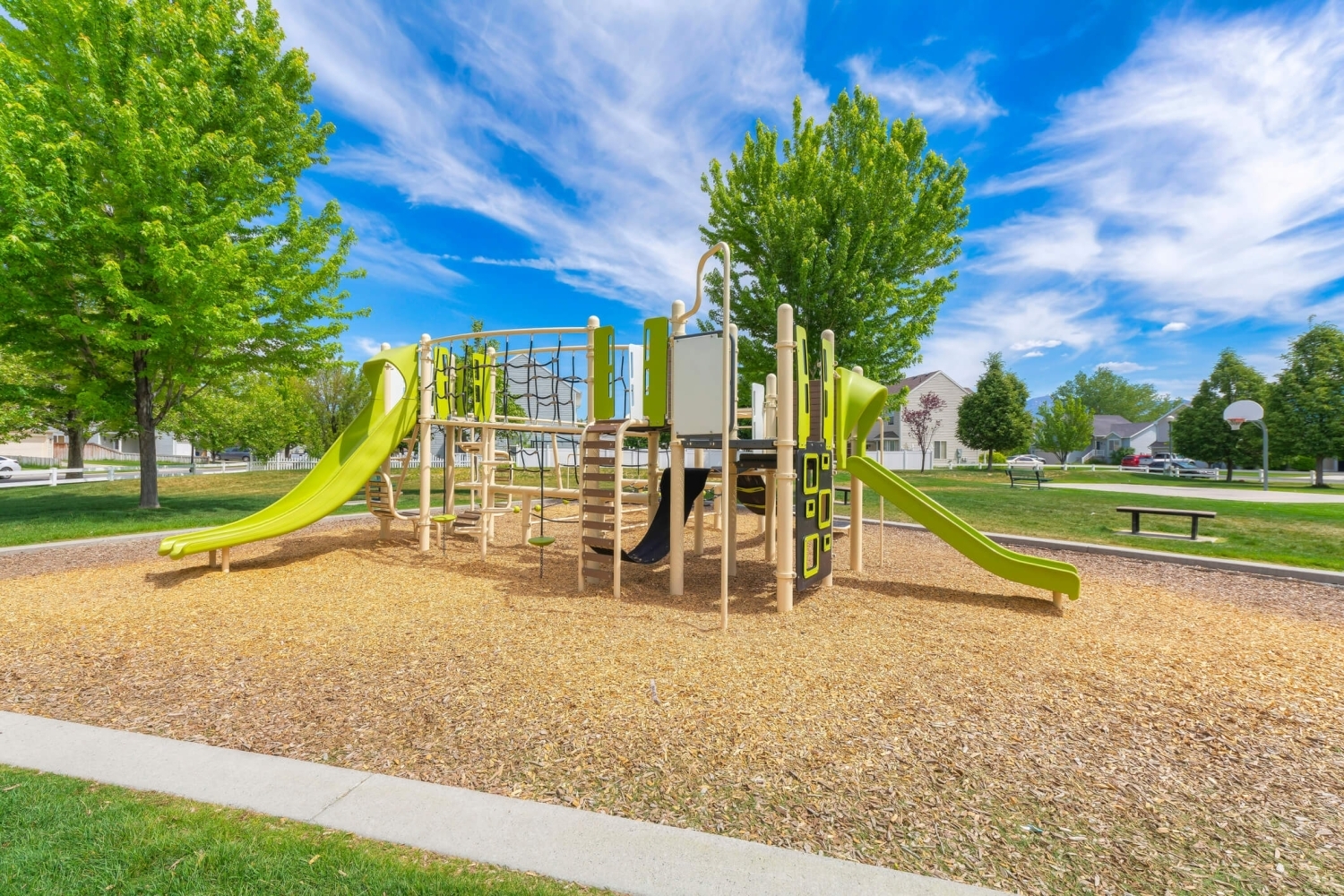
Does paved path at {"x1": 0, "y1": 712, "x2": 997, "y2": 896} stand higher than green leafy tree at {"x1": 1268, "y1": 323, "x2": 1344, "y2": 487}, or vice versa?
green leafy tree at {"x1": 1268, "y1": 323, "x2": 1344, "y2": 487}

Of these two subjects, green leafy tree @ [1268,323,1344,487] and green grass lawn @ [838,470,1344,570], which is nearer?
green grass lawn @ [838,470,1344,570]

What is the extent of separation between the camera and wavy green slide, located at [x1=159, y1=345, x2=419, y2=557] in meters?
7.15

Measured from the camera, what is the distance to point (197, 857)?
7.47 ft

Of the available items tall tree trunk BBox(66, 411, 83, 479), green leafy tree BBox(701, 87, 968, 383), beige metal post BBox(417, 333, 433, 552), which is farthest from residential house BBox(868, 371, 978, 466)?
tall tree trunk BBox(66, 411, 83, 479)

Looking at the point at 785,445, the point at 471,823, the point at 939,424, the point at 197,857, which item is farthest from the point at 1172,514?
the point at 939,424

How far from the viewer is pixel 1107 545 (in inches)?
389

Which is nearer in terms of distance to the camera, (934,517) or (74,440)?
(934,517)

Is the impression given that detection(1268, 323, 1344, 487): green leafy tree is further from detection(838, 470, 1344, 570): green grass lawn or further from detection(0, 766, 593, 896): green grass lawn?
detection(0, 766, 593, 896): green grass lawn

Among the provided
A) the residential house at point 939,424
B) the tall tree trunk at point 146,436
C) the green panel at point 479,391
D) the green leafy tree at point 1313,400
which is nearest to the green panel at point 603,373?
the green panel at point 479,391

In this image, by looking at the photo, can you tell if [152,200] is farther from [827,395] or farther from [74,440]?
[74,440]

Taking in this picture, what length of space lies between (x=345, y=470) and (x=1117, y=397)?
104895mm

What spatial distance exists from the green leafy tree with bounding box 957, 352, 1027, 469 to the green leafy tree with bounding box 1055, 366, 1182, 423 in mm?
53769

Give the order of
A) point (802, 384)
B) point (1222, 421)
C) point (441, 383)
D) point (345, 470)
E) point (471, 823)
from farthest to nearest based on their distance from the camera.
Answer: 1. point (1222, 421)
2. point (441, 383)
3. point (345, 470)
4. point (802, 384)
5. point (471, 823)

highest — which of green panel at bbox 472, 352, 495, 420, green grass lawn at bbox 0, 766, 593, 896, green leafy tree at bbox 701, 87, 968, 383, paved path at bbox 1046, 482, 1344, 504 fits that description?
green leafy tree at bbox 701, 87, 968, 383
